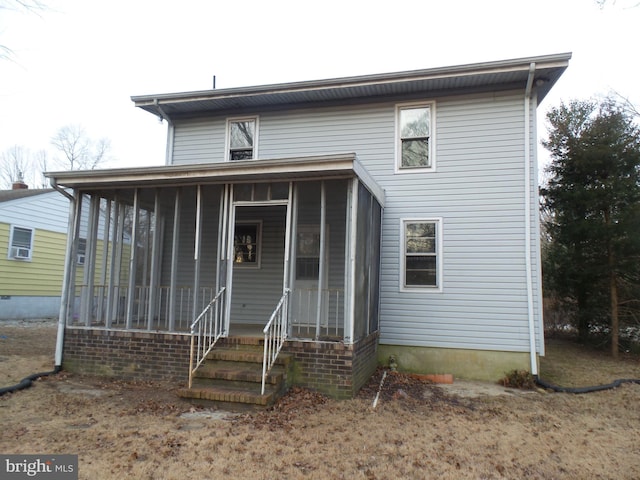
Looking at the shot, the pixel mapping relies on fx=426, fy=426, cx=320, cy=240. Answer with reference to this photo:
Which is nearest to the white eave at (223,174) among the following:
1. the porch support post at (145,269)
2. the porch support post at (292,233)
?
the porch support post at (292,233)

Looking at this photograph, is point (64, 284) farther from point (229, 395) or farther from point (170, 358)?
point (229, 395)

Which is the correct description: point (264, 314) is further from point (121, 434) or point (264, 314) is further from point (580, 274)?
point (580, 274)

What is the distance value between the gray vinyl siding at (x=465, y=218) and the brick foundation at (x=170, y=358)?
50.4 inches

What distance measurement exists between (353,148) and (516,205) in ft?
10.6

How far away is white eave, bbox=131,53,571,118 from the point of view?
24.3 feet

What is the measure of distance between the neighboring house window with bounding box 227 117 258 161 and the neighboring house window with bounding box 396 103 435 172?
3.10 m

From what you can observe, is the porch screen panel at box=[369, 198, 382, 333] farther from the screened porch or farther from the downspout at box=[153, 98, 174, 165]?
the downspout at box=[153, 98, 174, 165]

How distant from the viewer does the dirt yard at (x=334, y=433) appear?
3766 mm

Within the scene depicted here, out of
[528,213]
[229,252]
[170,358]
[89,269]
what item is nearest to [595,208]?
[528,213]

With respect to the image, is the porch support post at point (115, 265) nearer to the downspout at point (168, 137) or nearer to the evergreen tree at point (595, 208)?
the downspout at point (168, 137)

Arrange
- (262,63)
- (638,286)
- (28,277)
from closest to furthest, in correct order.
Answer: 1. (638,286)
2. (28,277)
3. (262,63)

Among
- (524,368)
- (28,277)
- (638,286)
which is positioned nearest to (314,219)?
(524,368)

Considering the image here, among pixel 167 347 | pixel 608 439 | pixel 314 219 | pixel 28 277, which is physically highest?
pixel 314 219

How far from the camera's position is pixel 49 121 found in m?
33.3
